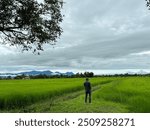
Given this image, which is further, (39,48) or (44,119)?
(39,48)

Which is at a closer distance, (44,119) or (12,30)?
(44,119)

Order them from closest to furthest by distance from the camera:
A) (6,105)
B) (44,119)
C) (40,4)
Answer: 1. (44,119)
2. (40,4)
3. (6,105)

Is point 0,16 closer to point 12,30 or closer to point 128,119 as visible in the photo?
point 12,30

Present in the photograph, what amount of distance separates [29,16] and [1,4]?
2089 mm

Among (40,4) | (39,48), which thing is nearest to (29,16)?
(40,4)

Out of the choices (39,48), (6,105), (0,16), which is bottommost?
(6,105)

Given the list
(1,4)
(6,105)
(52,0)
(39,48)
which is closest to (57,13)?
(52,0)

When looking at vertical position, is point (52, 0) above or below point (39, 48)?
above

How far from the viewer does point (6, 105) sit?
31047mm

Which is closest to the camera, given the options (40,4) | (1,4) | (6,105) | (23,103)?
(1,4)

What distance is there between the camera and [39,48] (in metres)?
26.0

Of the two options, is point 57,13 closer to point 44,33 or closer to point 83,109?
point 44,33

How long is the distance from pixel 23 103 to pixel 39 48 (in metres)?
8.89

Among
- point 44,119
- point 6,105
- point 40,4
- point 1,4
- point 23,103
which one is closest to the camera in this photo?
point 44,119
